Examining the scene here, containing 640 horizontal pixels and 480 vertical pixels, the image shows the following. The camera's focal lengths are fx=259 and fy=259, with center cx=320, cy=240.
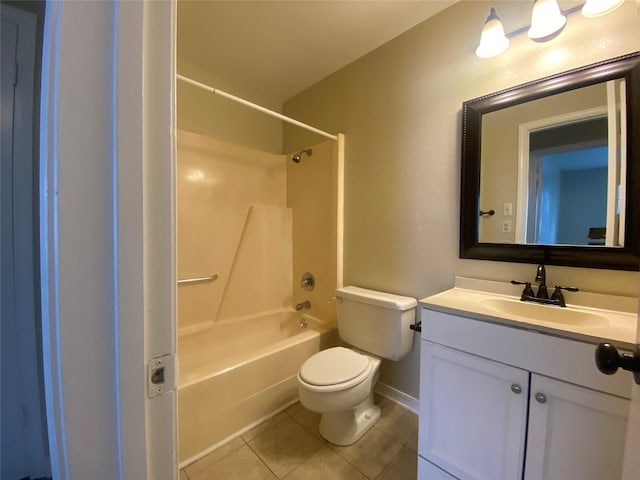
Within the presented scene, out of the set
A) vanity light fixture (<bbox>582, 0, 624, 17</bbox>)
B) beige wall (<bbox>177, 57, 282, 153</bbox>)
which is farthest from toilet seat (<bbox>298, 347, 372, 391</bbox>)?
beige wall (<bbox>177, 57, 282, 153</bbox>)

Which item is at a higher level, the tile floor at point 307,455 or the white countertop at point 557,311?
the white countertop at point 557,311

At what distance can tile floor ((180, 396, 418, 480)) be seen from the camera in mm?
1241

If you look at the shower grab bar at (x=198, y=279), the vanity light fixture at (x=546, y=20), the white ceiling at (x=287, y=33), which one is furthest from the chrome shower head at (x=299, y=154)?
the vanity light fixture at (x=546, y=20)

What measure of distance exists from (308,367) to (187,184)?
1.56m

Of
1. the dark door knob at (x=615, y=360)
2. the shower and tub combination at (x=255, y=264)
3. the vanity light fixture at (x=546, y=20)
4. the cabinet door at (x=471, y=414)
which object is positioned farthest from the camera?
the shower and tub combination at (x=255, y=264)

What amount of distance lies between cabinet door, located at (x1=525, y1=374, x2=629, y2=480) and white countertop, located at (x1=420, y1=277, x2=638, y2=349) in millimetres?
170

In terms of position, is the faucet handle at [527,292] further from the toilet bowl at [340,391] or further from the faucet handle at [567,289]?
the toilet bowl at [340,391]

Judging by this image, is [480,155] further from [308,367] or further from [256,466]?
[256,466]

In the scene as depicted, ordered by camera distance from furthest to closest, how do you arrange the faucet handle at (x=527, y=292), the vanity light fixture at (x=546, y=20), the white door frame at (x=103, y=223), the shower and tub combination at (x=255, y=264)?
the shower and tub combination at (x=255, y=264)
the faucet handle at (x=527, y=292)
the vanity light fixture at (x=546, y=20)
the white door frame at (x=103, y=223)

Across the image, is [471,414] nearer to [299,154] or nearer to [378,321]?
[378,321]

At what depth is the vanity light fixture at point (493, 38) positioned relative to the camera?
1.19 meters

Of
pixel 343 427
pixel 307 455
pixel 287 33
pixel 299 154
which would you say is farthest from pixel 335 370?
pixel 287 33

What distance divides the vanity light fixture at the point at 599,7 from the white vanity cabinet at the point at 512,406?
123 centimetres

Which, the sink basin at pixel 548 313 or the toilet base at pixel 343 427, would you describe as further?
the toilet base at pixel 343 427
